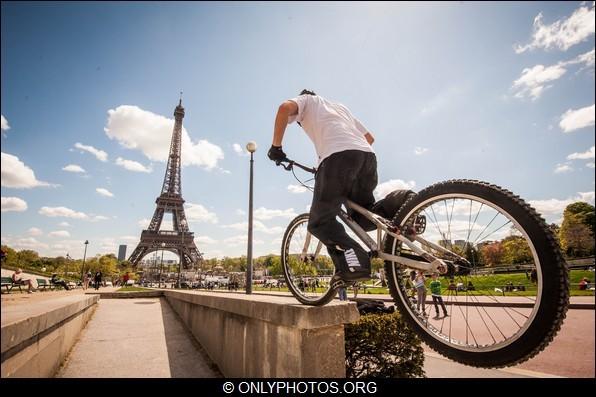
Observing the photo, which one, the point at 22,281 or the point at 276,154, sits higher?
the point at 276,154

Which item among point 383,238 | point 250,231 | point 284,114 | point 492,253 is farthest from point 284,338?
point 250,231

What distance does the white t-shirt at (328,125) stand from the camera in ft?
10.0

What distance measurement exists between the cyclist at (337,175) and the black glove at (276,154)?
1.22ft

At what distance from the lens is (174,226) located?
5972 centimetres

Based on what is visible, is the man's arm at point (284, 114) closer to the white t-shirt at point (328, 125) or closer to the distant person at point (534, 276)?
the white t-shirt at point (328, 125)

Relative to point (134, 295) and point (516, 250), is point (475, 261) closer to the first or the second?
point (516, 250)

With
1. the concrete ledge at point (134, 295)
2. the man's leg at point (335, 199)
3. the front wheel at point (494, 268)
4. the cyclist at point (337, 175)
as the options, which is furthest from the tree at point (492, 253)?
the concrete ledge at point (134, 295)

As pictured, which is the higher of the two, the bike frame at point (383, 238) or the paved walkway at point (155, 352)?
the bike frame at point (383, 238)

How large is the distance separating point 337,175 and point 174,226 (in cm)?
6155

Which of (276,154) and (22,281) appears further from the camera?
(22,281)

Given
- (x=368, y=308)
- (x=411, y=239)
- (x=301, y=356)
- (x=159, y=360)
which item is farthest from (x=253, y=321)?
(x=368, y=308)

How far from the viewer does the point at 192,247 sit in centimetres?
5922
